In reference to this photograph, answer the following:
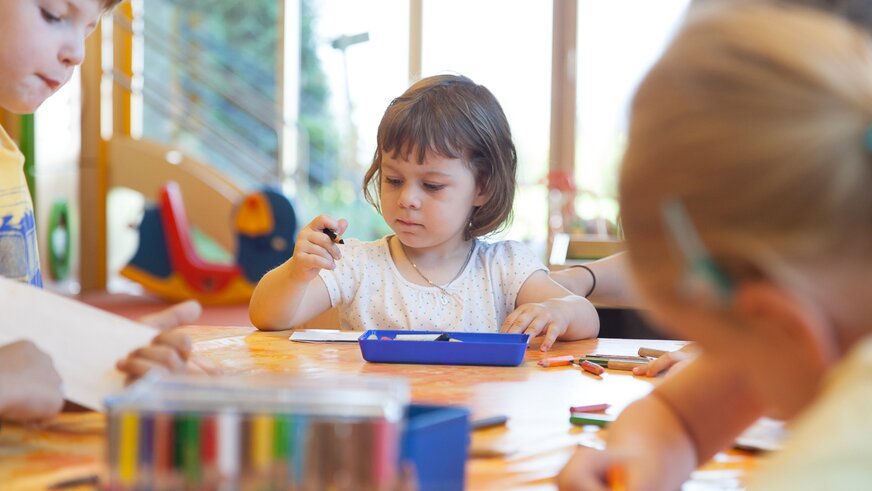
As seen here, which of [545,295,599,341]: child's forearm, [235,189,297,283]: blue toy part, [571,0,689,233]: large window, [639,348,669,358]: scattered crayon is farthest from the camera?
[571,0,689,233]: large window

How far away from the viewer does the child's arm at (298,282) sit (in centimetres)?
140

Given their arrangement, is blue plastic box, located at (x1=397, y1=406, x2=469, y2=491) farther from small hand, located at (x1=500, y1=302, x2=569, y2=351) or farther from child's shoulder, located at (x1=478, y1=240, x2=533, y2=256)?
child's shoulder, located at (x1=478, y1=240, x2=533, y2=256)

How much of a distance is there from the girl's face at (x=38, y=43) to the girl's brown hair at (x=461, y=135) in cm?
53

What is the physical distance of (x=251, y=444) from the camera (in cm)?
46

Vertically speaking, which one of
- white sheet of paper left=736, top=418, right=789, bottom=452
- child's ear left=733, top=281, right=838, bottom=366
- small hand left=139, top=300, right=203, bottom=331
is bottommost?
white sheet of paper left=736, top=418, right=789, bottom=452

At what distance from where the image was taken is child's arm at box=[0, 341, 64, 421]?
75 cm

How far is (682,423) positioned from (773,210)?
0.29 meters

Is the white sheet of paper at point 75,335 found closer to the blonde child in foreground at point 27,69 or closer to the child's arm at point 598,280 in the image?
the blonde child in foreground at point 27,69

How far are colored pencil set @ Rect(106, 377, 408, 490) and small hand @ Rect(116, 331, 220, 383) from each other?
313 millimetres

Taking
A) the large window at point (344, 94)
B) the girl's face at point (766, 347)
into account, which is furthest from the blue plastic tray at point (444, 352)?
the large window at point (344, 94)

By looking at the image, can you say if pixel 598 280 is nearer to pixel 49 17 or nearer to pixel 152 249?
pixel 49 17

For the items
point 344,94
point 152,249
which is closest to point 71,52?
point 152,249

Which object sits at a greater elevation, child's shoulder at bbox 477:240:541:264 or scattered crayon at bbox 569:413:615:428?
child's shoulder at bbox 477:240:541:264

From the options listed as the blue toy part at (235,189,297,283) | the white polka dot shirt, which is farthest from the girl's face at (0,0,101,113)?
the blue toy part at (235,189,297,283)
